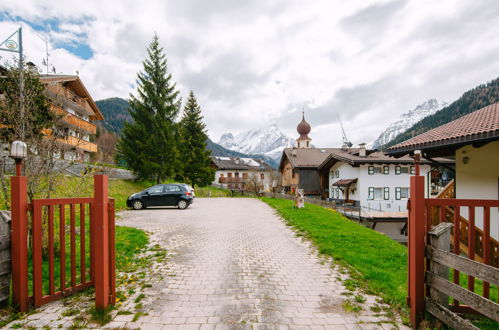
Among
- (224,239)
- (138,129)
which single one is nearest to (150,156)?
(138,129)

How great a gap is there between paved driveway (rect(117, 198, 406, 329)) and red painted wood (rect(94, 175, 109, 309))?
0.41 meters

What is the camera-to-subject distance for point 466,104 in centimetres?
10512

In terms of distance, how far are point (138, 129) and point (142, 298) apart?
21.4m

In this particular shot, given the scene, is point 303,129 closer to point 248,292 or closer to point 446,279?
point 248,292

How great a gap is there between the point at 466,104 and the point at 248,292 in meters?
139

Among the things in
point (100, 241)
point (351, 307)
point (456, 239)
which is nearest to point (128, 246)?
point (100, 241)

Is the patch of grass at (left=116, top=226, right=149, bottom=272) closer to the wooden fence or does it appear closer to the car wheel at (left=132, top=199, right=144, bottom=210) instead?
the wooden fence

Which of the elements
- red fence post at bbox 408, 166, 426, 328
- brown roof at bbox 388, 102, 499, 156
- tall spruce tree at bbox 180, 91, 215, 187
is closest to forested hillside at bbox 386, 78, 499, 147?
tall spruce tree at bbox 180, 91, 215, 187

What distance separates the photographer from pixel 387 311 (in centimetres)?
349

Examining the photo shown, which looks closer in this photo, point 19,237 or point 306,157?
point 19,237

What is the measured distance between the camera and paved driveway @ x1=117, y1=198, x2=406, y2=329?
319cm

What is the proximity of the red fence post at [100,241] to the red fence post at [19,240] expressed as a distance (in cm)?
91

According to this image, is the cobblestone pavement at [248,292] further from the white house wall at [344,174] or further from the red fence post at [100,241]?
the white house wall at [344,174]

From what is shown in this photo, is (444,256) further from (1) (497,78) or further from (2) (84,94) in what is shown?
(1) (497,78)
